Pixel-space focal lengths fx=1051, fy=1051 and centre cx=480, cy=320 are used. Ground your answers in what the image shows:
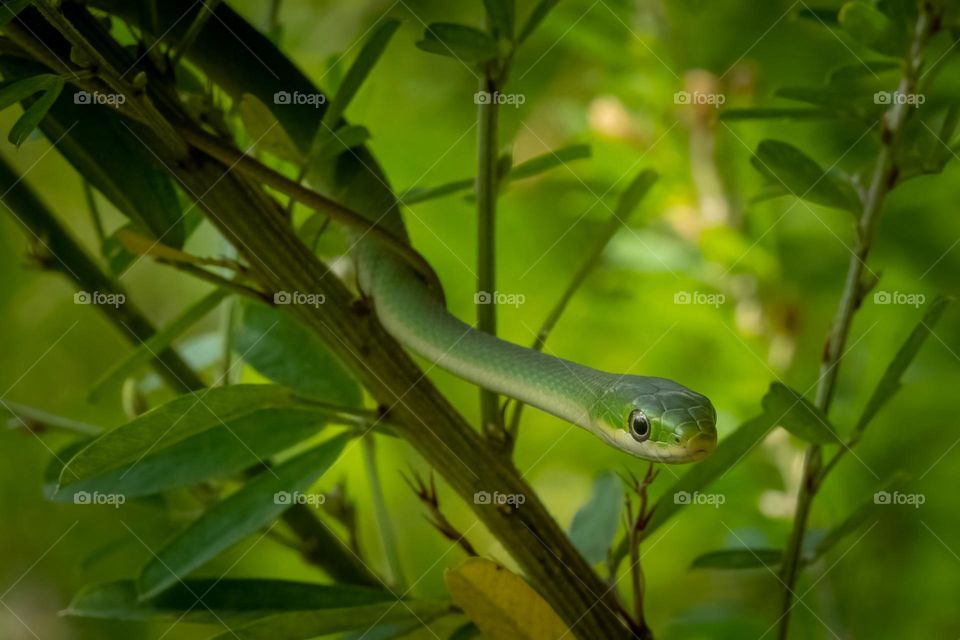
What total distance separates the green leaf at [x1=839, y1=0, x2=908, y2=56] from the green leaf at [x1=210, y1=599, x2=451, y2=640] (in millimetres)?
912

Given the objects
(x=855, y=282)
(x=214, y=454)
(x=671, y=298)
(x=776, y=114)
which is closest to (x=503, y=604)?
(x=214, y=454)

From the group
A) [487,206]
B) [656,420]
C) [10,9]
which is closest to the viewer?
[10,9]

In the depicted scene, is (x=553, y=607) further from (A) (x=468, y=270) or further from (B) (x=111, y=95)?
(A) (x=468, y=270)

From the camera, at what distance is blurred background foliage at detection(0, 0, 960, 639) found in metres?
2.19

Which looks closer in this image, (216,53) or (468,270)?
(216,53)

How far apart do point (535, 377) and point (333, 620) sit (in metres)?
0.46

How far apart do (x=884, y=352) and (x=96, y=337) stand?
247cm

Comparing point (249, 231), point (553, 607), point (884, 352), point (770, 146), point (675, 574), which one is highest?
point (770, 146)

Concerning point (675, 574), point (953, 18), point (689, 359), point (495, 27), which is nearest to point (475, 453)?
point (495, 27)

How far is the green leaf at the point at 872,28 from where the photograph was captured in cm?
136

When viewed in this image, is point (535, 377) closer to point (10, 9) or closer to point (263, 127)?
point (263, 127)

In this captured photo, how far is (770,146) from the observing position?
143 cm

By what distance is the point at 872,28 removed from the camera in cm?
137

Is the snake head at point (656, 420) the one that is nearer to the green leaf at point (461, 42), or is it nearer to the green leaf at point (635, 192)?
the green leaf at point (635, 192)
